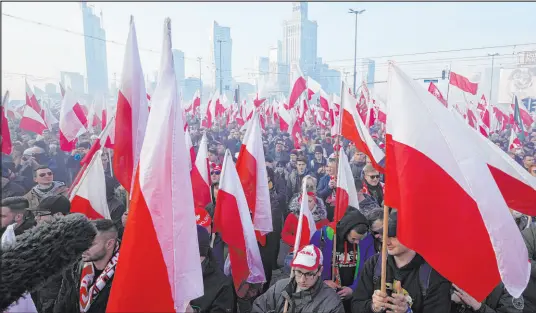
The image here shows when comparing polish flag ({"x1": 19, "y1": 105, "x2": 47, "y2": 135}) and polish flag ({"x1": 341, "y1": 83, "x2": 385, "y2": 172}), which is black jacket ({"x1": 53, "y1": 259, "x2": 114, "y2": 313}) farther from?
polish flag ({"x1": 19, "y1": 105, "x2": 47, "y2": 135})

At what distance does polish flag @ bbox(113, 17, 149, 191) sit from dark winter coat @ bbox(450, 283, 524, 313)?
2885 mm

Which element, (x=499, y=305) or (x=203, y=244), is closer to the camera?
(x=499, y=305)

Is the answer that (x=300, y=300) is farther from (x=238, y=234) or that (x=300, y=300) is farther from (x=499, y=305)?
(x=499, y=305)

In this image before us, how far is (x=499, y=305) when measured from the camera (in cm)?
307

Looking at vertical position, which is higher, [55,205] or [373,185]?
[55,205]

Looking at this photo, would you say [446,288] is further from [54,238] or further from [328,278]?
[54,238]

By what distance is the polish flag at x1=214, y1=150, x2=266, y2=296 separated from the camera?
392cm

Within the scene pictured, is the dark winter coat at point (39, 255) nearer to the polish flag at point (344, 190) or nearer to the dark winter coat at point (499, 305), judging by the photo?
the dark winter coat at point (499, 305)

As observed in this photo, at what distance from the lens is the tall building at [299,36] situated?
12569 cm

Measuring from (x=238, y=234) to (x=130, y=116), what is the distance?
1536 mm

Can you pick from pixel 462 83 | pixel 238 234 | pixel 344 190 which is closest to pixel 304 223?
pixel 238 234

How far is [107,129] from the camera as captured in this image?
5.41 meters

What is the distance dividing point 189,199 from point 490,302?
8.16 feet

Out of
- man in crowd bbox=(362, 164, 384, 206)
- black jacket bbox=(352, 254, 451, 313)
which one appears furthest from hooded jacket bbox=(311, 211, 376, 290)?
man in crowd bbox=(362, 164, 384, 206)
